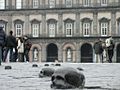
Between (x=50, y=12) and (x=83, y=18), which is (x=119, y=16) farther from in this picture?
(x=50, y=12)

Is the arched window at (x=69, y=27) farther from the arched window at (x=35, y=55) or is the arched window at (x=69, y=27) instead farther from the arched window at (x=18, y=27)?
the arched window at (x=18, y=27)

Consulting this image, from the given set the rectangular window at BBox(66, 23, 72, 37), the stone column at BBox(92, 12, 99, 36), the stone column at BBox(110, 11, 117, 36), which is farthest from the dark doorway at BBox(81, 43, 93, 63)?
the stone column at BBox(110, 11, 117, 36)

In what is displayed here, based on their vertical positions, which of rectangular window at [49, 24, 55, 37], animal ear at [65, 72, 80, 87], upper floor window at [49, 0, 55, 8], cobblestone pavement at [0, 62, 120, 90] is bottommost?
cobblestone pavement at [0, 62, 120, 90]

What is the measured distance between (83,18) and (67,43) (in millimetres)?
4257

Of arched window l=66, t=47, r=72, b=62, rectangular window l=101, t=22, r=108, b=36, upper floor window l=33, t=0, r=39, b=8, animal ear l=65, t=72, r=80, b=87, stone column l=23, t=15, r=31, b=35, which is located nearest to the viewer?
animal ear l=65, t=72, r=80, b=87

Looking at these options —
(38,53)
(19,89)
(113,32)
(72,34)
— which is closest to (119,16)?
(113,32)

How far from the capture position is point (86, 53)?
2756 inches

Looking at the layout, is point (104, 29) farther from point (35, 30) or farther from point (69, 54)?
point (35, 30)

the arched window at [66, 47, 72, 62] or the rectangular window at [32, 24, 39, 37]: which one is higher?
the rectangular window at [32, 24, 39, 37]

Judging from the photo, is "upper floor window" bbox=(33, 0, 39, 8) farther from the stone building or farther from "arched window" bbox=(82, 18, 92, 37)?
"arched window" bbox=(82, 18, 92, 37)

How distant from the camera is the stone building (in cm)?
7000

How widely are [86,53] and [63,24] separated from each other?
222 inches

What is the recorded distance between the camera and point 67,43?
231 ft

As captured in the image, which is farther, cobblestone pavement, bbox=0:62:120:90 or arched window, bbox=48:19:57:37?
arched window, bbox=48:19:57:37
